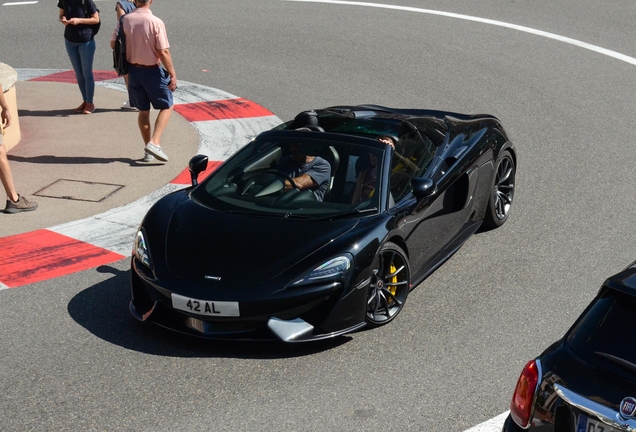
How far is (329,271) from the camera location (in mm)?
6039

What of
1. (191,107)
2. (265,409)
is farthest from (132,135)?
(265,409)

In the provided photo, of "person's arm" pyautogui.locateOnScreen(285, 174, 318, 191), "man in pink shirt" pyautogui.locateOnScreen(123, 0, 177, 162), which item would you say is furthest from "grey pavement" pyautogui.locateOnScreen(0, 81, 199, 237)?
"person's arm" pyautogui.locateOnScreen(285, 174, 318, 191)

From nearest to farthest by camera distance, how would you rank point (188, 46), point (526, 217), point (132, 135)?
point (526, 217), point (132, 135), point (188, 46)

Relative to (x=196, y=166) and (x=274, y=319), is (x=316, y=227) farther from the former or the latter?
(x=196, y=166)

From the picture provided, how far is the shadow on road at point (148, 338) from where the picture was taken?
20.1 feet

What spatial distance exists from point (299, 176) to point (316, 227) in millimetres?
704

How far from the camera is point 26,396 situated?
564 centimetres

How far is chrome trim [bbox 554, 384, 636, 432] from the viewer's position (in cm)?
379

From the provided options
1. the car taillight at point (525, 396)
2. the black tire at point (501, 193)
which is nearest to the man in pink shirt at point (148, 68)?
the black tire at point (501, 193)

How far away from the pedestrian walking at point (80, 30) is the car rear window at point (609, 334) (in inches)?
338

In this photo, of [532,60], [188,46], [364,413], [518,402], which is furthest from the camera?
[188,46]

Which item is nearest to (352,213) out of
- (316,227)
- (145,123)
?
(316,227)

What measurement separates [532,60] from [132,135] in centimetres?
636

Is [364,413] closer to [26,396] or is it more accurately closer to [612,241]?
[26,396]
